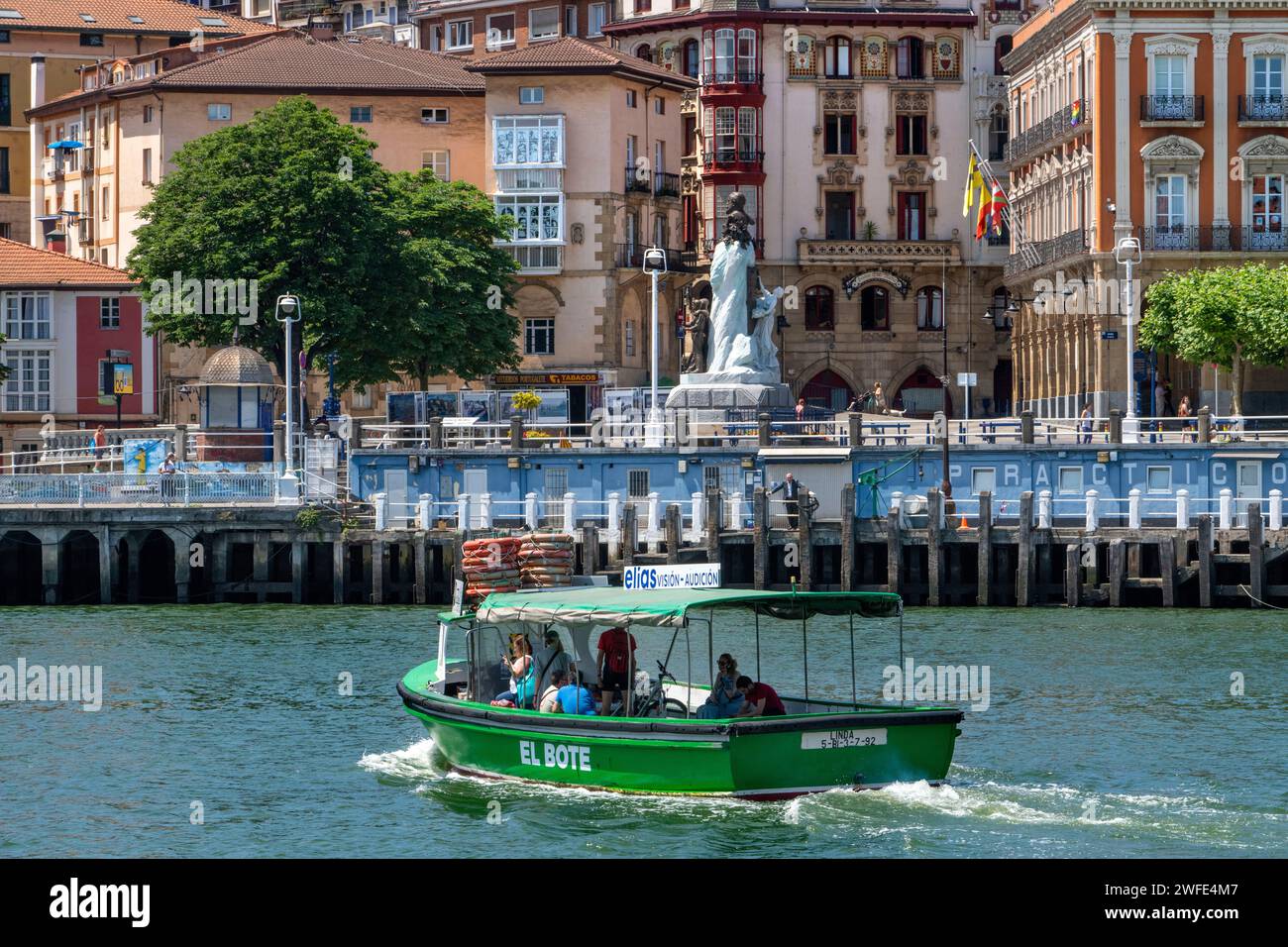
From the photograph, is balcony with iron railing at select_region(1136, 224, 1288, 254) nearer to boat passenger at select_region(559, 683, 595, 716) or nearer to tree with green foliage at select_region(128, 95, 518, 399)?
tree with green foliage at select_region(128, 95, 518, 399)

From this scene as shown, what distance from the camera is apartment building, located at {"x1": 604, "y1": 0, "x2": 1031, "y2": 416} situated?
375 feet

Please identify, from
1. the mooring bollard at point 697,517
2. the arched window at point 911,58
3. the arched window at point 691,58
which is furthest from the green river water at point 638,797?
the arched window at point 911,58

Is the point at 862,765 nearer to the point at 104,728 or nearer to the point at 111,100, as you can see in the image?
the point at 104,728

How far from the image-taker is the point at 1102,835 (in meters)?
30.9

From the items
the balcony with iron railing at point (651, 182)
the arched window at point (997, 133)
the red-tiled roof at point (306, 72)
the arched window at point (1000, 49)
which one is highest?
the arched window at point (1000, 49)

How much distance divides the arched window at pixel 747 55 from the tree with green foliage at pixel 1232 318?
33427mm

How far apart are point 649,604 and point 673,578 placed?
4.00 feet

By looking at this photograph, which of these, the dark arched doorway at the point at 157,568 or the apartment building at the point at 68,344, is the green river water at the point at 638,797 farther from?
the apartment building at the point at 68,344

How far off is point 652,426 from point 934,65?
50729 mm

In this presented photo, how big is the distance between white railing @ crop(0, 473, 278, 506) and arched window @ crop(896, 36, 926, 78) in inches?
2271

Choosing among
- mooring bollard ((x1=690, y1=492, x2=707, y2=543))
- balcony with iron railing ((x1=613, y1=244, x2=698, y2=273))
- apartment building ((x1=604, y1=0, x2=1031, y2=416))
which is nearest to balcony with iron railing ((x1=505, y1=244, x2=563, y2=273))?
balcony with iron railing ((x1=613, y1=244, x2=698, y2=273))

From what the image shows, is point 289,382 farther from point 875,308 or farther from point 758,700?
point 875,308

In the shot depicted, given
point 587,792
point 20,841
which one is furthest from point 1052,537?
point 20,841

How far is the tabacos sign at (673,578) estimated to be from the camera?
33969 mm
